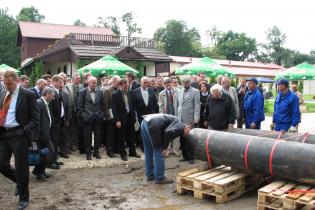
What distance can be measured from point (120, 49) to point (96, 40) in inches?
109

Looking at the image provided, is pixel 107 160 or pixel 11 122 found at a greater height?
pixel 11 122

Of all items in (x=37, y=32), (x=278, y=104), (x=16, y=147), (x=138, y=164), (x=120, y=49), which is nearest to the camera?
(x=16, y=147)

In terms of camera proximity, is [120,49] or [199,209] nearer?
[199,209]

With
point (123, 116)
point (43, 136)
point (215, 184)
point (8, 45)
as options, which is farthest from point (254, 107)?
point (8, 45)

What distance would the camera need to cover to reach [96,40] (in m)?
30.6

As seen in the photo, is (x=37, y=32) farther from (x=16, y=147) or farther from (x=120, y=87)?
(x=16, y=147)

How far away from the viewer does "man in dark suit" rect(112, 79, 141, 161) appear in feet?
30.7

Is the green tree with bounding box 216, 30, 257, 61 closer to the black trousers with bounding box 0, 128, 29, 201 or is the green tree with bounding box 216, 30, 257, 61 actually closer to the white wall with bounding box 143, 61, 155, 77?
the white wall with bounding box 143, 61, 155, 77

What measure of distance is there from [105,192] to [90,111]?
115 inches

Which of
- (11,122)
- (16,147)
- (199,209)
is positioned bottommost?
(199,209)

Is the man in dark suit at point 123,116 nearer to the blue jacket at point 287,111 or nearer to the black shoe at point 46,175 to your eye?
the black shoe at point 46,175

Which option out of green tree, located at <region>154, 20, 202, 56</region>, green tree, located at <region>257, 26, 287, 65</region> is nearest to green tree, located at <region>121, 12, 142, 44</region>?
green tree, located at <region>154, 20, 202, 56</region>

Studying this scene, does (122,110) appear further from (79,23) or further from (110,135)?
(79,23)

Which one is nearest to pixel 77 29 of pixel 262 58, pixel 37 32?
pixel 37 32
